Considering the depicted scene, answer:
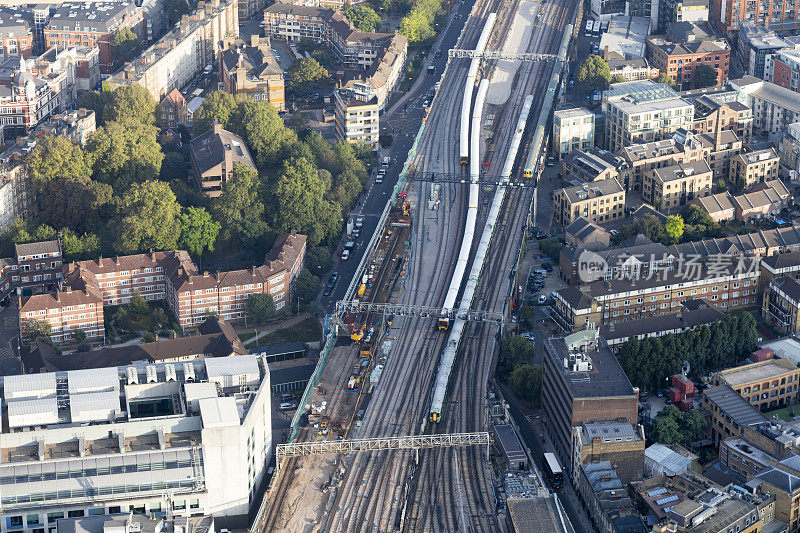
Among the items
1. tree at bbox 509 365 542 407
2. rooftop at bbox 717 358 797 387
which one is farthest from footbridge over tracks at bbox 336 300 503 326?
rooftop at bbox 717 358 797 387

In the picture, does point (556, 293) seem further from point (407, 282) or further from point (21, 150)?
point (21, 150)

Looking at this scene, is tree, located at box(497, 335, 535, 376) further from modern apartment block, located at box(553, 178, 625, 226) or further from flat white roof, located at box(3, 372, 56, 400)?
flat white roof, located at box(3, 372, 56, 400)

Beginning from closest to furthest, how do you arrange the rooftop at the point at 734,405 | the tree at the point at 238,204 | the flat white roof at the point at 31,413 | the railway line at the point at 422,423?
the flat white roof at the point at 31,413 → the railway line at the point at 422,423 → the rooftop at the point at 734,405 → the tree at the point at 238,204

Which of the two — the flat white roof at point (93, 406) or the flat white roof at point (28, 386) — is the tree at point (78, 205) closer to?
the flat white roof at point (28, 386)

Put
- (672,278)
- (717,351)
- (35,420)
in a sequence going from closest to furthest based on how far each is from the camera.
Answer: (35,420), (717,351), (672,278)

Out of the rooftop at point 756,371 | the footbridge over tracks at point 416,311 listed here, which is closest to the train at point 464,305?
the footbridge over tracks at point 416,311

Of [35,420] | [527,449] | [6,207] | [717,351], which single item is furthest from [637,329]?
[6,207]

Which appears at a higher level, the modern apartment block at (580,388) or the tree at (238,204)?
the tree at (238,204)
